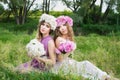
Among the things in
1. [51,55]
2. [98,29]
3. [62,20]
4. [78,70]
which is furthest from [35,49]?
[98,29]

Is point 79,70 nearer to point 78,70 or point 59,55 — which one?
point 78,70

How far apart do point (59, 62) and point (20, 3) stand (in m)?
32.8

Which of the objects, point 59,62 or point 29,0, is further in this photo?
point 29,0

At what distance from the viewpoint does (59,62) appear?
281 inches

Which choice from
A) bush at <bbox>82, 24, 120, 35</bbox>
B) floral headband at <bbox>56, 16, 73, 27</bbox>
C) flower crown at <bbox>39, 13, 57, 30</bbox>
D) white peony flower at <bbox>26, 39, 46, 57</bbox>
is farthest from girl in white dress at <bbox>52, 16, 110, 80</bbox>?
bush at <bbox>82, 24, 120, 35</bbox>

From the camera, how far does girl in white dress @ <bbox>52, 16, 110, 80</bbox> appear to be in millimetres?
6285

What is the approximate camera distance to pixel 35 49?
682 cm

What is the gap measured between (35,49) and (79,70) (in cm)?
85

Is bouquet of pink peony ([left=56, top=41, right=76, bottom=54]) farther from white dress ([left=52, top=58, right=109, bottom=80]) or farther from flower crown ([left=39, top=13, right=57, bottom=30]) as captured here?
flower crown ([left=39, top=13, right=57, bottom=30])

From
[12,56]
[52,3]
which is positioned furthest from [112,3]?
[12,56]

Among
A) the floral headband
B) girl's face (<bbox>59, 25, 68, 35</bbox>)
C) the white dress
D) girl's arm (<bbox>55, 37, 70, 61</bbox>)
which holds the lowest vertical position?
the white dress

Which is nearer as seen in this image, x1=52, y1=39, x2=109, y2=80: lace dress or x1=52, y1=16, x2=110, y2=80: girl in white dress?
x1=52, y1=39, x2=109, y2=80: lace dress

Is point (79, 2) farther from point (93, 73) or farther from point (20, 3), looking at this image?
point (93, 73)

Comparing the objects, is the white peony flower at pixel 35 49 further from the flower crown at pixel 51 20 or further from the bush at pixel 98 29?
the bush at pixel 98 29
